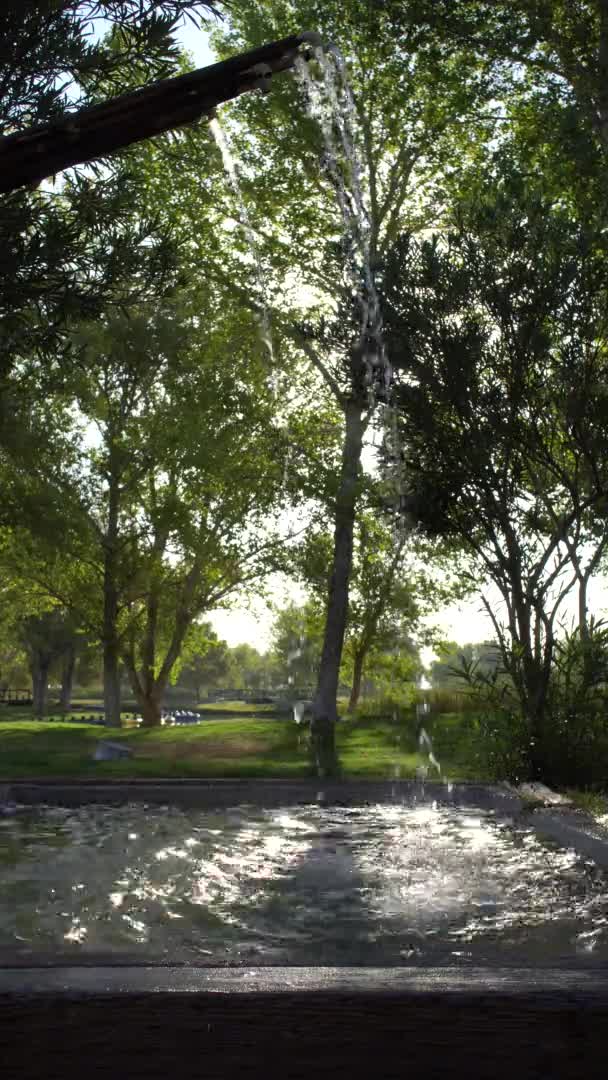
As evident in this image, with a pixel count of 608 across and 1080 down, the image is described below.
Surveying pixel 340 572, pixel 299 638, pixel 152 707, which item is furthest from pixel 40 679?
pixel 340 572

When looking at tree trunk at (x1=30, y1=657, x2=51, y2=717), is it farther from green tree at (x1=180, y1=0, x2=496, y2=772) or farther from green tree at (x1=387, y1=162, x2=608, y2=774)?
green tree at (x1=387, y1=162, x2=608, y2=774)

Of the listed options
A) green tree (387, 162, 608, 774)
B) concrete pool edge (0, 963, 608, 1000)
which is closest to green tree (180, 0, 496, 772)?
green tree (387, 162, 608, 774)

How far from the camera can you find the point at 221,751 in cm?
1931

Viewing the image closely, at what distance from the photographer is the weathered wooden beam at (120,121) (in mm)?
2266

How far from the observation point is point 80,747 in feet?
65.1

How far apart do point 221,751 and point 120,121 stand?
17699mm

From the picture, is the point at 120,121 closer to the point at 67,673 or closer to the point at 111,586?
the point at 111,586

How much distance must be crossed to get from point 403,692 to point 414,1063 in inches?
1498

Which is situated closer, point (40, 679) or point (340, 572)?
point (340, 572)

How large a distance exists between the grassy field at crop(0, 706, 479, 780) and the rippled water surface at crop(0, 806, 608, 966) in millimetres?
3240

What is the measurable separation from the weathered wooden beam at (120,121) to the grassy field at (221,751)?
33.7ft

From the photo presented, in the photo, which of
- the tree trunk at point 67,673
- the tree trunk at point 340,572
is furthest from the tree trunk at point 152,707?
the tree trunk at point 67,673

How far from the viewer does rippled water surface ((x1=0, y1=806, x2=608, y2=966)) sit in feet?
17.1

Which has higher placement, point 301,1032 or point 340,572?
point 340,572
